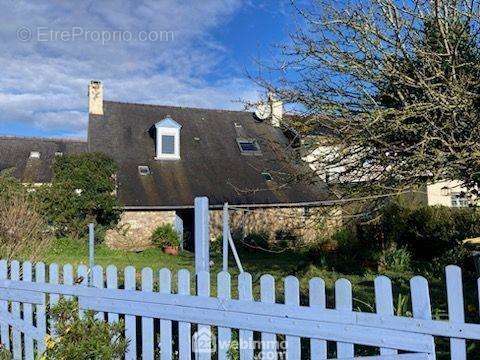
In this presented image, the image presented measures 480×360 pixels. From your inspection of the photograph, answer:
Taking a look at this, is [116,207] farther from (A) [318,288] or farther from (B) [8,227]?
(A) [318,288]

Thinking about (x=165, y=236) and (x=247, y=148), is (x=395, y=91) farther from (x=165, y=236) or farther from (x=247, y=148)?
(x=247, y=148)

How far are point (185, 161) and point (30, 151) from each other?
949 cm

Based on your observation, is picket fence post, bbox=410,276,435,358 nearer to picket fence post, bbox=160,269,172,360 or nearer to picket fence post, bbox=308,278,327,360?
picket fence post, bbox=308,278,327,360

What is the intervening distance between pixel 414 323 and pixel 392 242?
9400 mm

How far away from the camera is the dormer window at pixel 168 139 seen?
20297 millimetres

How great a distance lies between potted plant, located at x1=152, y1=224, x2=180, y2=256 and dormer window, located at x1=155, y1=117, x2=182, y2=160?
3565mm

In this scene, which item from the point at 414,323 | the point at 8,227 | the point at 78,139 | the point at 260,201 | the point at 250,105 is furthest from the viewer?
the point at 78,139

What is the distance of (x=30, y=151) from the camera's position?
965 inches

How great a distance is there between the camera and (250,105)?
5.08 metres

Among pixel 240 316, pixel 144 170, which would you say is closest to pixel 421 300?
pixel 240 316

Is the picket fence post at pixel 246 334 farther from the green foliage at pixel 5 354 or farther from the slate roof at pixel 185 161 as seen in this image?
the slate roof at pixel 185 161

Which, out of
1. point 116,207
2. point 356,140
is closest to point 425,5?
point 356,140

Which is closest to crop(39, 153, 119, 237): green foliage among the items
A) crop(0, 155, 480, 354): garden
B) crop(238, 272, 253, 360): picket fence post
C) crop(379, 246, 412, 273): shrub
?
crop(0, 155, 480, 354): garden

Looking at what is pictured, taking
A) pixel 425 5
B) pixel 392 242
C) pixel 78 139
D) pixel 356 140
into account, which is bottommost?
pixel 392 242
